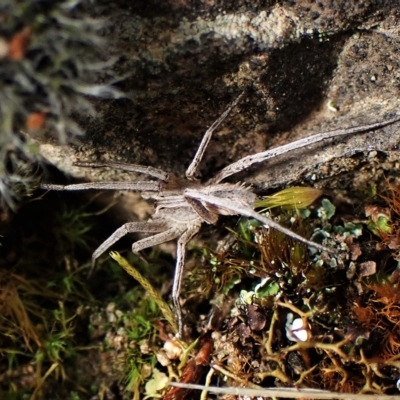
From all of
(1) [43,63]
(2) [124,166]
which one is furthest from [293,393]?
(1) [43,63]

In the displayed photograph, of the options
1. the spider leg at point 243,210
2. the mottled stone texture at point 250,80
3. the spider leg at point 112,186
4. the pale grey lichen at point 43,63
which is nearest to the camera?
the pale grey lichen at point 43,63

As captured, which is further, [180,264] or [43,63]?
[180,264]

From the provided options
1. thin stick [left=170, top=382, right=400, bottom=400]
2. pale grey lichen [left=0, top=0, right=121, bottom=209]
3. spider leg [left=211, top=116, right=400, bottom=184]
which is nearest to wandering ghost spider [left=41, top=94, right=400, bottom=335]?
spider leg [left=211, top=116, right=400, bottom=184]

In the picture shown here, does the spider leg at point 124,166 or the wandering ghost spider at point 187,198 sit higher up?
the spider leg at point 124,166

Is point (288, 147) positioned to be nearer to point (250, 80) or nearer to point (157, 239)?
point (250, 80)

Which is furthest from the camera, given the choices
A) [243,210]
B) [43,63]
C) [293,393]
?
[243,210]

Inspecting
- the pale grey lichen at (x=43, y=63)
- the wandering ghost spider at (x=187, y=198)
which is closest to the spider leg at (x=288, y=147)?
the wandering ghost spider at (x=187, y=198)

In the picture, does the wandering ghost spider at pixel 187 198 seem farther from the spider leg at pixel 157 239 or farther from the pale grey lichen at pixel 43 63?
the pale grey lichen at pixel 43 63
